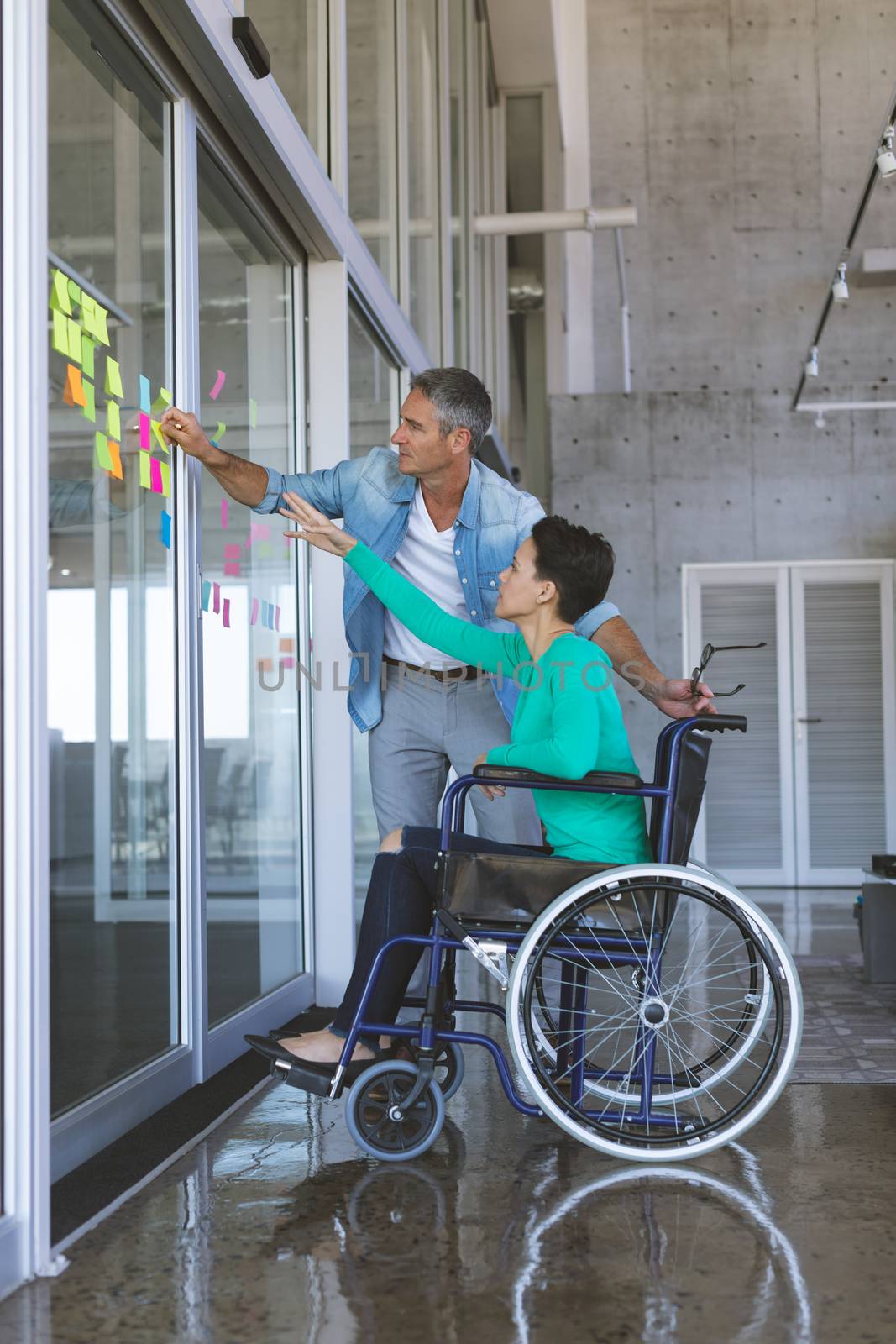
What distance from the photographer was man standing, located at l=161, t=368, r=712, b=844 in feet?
8.84

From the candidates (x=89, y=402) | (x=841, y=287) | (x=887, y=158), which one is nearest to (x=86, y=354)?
(x=89, y=402)

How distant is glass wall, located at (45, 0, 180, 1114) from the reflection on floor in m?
0.47

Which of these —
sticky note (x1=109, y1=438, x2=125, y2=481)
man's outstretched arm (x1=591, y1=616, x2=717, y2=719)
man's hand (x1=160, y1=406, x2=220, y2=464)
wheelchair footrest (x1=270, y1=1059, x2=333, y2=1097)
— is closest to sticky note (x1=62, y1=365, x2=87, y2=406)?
sticky note (x1=109, y1=438, x2=125, y2=481)

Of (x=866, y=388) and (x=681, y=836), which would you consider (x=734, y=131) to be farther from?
(x=681, y=836)

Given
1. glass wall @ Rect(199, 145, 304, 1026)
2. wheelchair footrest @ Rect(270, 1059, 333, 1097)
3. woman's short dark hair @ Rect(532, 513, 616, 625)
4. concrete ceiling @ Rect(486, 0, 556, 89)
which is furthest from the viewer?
concrete ceiling @ Rect(486, 0, 556, 89)

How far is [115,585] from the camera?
2668mm

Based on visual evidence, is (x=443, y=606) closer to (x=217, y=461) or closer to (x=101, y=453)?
(x=217, y=461)

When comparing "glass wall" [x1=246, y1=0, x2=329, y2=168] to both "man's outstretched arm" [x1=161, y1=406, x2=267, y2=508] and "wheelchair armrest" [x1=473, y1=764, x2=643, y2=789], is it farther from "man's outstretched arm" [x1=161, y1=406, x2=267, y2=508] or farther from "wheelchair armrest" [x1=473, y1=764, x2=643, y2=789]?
"wheelchair armrest" [x1=473, y1=764, x2=643, y2=789]

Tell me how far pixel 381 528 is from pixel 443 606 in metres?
0.21

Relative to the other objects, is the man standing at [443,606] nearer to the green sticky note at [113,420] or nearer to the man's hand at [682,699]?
the green sticky note at [113,420]

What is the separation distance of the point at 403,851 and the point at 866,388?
678 centimetres

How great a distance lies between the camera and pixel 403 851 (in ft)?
7.30

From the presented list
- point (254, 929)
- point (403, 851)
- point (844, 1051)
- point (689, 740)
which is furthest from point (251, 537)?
point (844, 1051)

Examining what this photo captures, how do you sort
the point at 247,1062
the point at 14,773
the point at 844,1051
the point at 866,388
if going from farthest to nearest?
the point at 866,388, the point at 844,1051, the point at 247,1062, the point at 14,773
